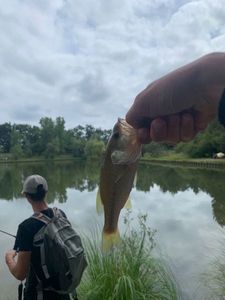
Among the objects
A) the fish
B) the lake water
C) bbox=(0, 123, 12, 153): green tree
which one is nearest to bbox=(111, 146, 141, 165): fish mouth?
the fish

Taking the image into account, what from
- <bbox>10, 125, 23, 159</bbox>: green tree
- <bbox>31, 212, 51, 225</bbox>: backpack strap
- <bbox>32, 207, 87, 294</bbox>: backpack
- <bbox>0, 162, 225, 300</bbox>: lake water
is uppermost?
<bbox>10, 125, 23, 159</bbox>: green tree

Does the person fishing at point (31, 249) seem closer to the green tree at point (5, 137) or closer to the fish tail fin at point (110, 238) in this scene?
the fish tail fin at point (110, 238)

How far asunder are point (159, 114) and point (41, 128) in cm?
9707

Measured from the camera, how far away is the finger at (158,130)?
65.4 inches

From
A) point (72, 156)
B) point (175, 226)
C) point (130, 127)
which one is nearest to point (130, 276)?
point (130, 127)

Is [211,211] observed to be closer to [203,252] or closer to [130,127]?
[203,252]

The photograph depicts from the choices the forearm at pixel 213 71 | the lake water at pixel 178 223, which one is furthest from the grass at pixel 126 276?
the forearm at pixel 213 71

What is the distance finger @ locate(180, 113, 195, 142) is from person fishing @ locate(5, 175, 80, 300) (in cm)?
167

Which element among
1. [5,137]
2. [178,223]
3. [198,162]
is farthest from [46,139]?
[178,223]

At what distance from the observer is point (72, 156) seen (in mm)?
96875

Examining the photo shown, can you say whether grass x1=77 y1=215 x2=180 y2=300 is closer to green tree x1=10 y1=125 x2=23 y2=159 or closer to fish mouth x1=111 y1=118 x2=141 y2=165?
fish mouth x1=111 y1=118 x2=141 y2=165

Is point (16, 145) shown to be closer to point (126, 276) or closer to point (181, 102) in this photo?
point (126, 276)

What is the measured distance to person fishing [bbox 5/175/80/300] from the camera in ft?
9.55

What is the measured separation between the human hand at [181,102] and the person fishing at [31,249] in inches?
61.1
